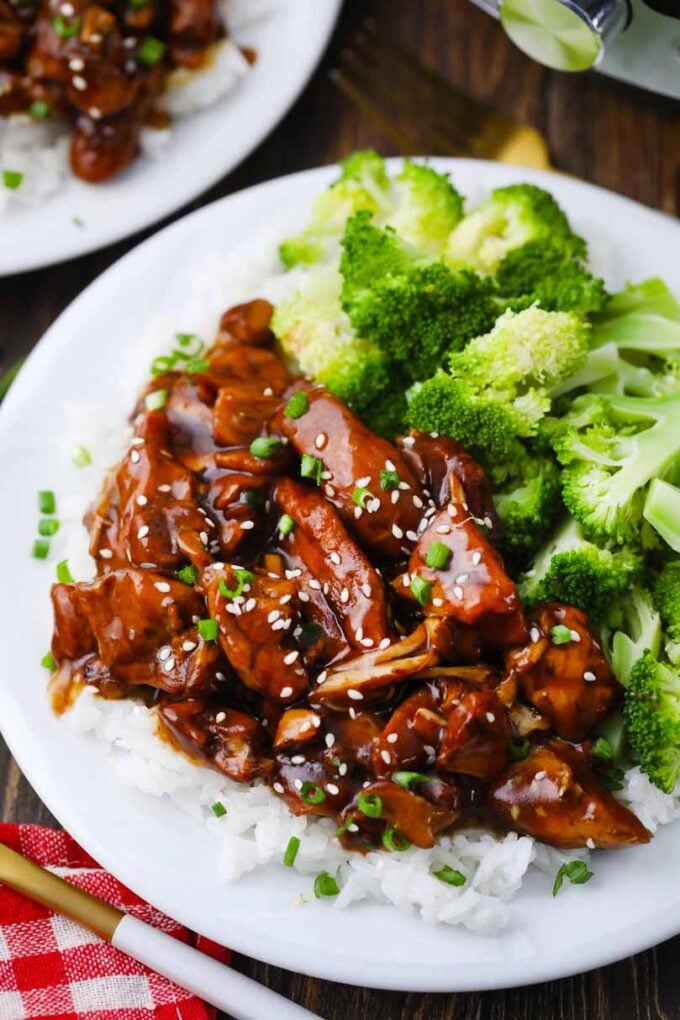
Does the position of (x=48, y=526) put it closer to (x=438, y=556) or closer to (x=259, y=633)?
(x=259, y=633)

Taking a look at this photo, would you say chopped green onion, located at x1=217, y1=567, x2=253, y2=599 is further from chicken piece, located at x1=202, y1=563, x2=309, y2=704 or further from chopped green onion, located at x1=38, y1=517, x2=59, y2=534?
chopped green onion, located at x1=38, y1=517, x2=59, y2=534

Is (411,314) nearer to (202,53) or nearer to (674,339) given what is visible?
(674,339)

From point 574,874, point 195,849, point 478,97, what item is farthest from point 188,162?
point 574,874

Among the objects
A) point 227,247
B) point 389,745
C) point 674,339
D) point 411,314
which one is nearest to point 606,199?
point 674,339

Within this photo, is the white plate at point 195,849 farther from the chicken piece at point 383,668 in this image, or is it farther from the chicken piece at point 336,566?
the chicken piece at point 336,566

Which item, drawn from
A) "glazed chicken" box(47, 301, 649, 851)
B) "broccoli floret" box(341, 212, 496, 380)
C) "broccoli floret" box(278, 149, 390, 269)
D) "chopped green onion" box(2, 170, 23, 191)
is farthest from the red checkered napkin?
"chopped green onion" box(2, 170, 23, 191)

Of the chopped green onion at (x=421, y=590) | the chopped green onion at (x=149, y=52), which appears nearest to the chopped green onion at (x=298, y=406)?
the chopped green onion at (x=421, y=590)
